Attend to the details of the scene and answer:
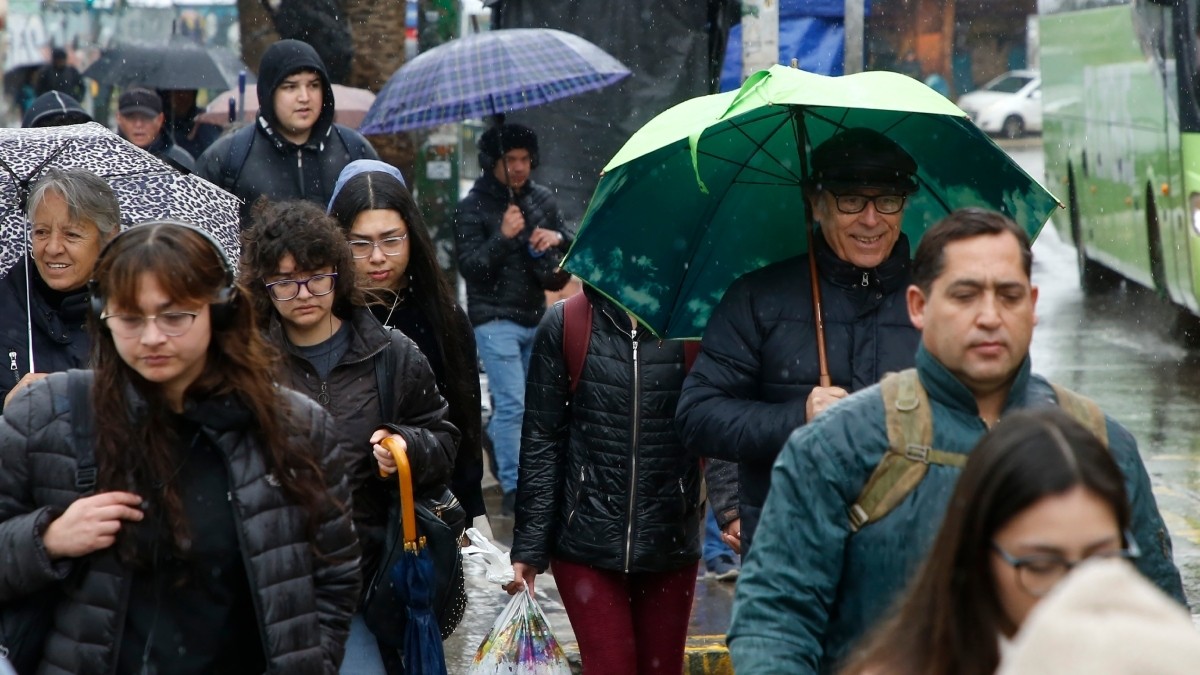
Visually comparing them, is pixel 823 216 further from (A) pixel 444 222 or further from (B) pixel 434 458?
(A) pixel 444 222

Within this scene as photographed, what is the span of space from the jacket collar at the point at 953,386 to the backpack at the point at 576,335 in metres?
2.36

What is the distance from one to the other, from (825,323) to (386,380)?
1284 mm

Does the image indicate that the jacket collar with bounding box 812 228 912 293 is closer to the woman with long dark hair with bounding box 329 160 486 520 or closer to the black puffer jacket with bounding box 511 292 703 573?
the black puffer jacket with bounding box 511 292 703 573

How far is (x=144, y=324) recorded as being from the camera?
139 inches

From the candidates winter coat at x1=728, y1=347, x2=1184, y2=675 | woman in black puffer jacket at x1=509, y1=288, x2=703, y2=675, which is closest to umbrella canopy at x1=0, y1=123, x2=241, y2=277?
woman in black puffer jacket at x1=509, y1=288, x2=703, y2=675

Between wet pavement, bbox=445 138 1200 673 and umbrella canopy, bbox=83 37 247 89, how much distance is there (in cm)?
572

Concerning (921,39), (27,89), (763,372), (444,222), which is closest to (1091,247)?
(444,222)

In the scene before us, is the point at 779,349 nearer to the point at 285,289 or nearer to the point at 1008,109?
the point at 285,289

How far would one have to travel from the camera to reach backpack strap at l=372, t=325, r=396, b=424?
4.93 meters

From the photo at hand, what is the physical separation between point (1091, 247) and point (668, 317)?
14.8 metres

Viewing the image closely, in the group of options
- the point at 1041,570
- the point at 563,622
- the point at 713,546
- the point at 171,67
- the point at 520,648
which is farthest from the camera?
→ the point at 171,67

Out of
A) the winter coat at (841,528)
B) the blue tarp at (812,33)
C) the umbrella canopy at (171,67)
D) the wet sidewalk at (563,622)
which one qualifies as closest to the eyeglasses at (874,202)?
the winter coat at (841,528)

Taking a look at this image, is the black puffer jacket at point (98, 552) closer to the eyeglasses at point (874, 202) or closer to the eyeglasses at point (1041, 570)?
the eyeglasses at point (874, 202)

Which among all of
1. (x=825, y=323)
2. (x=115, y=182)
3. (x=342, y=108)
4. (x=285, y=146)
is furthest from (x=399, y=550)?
(x=342, y=108)
